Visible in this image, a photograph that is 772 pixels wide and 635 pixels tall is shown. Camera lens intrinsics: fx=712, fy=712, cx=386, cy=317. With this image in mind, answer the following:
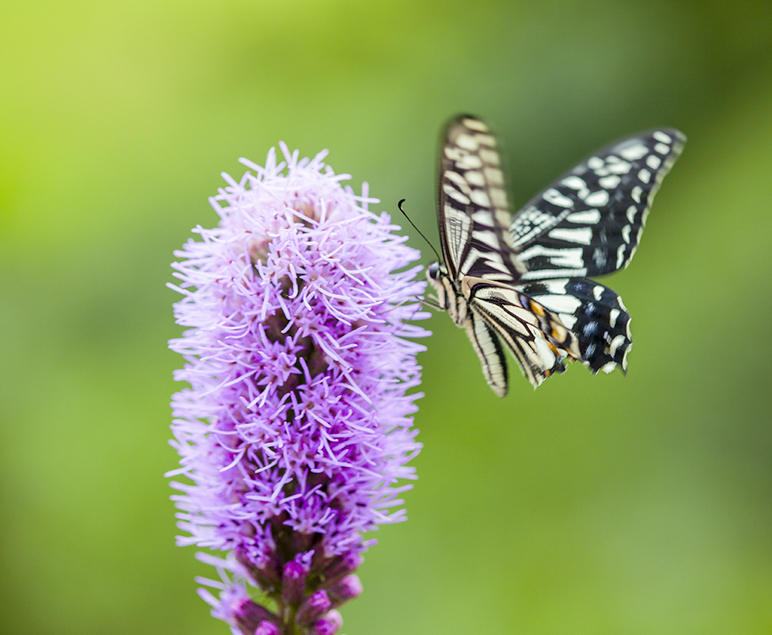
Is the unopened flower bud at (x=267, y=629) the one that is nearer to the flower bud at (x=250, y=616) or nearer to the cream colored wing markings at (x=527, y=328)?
the flower bud at (x=250, y=616)

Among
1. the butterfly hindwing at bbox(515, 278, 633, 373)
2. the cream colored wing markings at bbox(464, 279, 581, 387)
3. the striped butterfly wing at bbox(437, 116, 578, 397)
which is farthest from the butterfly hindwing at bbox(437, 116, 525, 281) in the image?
the butterfly hindwing at bbox(515, 278, 633, 373)

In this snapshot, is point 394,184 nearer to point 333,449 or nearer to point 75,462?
point 75,462

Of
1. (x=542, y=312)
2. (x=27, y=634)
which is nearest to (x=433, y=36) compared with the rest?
(x=542, y=312)

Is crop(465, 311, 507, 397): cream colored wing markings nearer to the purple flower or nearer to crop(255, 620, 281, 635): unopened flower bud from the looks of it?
the purple flower

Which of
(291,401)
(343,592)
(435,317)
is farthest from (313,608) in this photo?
(435,317)

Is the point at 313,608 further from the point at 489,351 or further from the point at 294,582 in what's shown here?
the point at 489,351

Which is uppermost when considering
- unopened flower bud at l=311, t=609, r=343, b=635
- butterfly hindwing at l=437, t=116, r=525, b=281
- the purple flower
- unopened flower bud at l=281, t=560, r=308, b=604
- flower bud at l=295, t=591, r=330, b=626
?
butterfly hindwing at l=437, t=116, r=525, b=281
